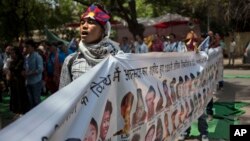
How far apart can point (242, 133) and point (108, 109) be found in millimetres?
2826

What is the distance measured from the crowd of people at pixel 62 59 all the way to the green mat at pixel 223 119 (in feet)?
1.34

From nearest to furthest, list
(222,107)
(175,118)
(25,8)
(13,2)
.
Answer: (175,118), (222,107), (13,2), (25,8)

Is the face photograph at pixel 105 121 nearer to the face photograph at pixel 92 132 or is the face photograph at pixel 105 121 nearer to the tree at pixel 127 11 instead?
the face photograph at pixel 92 132

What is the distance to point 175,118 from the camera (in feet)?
17.8

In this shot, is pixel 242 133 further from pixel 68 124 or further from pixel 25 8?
pixel 25 8

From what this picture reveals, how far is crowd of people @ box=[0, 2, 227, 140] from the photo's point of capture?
13.0ft

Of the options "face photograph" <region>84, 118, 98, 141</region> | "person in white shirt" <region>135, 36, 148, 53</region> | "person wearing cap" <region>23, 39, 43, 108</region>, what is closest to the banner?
"face photograph" <region>84, 118, 98, 141</region>

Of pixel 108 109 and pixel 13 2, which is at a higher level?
pixel 13 2

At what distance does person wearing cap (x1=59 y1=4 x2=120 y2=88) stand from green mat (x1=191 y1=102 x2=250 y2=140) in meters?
4.40

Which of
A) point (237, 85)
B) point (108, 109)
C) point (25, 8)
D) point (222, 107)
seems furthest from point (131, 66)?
point (25, 8)

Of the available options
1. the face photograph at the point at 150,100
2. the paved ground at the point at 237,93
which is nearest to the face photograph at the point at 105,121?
the face photograph at the point at 150,100

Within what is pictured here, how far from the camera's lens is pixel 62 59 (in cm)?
1144

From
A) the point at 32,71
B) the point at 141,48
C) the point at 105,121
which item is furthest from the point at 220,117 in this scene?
the point at 141,48

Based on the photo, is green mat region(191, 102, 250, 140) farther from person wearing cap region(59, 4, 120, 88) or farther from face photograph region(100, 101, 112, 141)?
face photograph region(100, 101, 112, 141)
